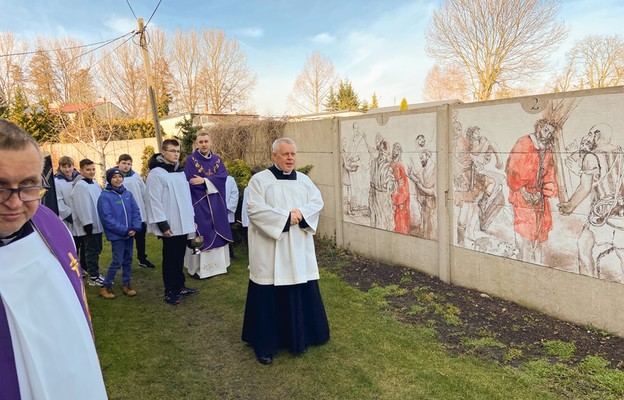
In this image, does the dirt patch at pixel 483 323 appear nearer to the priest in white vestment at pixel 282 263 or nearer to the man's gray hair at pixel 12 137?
the priest in white vestment at pixel 282 263

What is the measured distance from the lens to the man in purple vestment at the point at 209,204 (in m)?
6.67

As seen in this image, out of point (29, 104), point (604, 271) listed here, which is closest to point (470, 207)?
point (604, 271)

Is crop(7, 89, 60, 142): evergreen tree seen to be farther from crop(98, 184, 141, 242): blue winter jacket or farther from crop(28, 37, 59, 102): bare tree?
crop(98, 184, 141, 242): blue winter jacket

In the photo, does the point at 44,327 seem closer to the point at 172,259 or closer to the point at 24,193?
the point at 24,193

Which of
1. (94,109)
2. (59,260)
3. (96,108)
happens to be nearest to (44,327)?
(59,260)

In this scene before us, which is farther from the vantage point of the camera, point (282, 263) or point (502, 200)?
point (502, 200)

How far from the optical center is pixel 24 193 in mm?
1365

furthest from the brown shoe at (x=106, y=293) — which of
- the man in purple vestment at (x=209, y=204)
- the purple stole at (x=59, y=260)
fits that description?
the purple stole at (x=59, y=260)

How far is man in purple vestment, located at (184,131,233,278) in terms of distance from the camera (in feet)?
21.9

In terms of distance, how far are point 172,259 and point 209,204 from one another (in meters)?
1.45

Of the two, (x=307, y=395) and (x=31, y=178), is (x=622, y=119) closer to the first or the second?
(x=307, y=395)

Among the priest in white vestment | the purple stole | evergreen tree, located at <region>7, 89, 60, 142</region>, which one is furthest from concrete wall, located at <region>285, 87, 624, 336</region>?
evergreen tree, located at <region>7, 89, 60, 142</region>

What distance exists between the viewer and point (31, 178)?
138 centimetres

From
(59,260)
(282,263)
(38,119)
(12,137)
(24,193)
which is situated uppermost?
(38,119)
